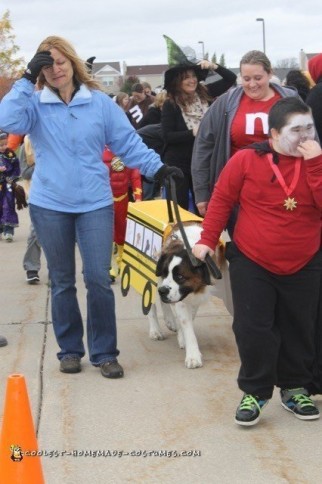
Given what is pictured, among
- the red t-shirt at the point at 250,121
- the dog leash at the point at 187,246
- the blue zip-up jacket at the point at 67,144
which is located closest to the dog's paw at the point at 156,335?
the dog leash at the point at 187,246

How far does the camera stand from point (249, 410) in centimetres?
454

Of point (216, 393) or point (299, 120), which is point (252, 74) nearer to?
point (299, 120)

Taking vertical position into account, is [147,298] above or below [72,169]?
below

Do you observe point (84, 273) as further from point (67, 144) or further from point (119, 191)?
point (119, 191)

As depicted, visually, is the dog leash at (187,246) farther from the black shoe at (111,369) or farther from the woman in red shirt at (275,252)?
the black shoe at (111,369)

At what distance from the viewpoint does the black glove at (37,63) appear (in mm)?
5125

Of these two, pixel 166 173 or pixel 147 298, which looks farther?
pixel 147 298

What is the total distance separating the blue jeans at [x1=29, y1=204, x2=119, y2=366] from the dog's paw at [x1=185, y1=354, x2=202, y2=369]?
463mm

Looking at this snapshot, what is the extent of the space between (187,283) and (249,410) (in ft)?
3.88

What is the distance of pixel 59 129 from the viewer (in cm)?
535

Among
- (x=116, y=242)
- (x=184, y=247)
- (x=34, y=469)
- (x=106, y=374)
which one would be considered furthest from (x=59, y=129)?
(x=116, y=242)

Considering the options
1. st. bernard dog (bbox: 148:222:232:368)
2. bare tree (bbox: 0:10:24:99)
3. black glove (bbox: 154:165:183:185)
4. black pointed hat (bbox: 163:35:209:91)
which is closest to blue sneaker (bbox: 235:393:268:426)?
st. bernard dog (bbox: 148:222:232:368)

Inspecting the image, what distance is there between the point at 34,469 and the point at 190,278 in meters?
2.15

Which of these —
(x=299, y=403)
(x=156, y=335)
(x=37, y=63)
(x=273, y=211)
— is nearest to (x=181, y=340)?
(x=156, y=335)
